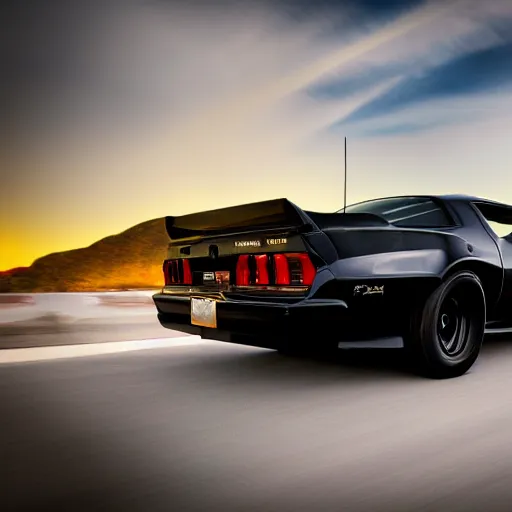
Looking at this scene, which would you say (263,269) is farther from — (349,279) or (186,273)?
(186,273)

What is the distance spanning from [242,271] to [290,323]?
23.5 inches

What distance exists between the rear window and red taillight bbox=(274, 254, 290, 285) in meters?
1.03

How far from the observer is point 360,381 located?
4.73 m

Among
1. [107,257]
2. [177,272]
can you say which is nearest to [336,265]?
[177,272]

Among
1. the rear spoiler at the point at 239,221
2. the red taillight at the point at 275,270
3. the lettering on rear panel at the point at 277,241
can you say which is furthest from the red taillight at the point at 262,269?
the rear spoiler at the point at 239,221

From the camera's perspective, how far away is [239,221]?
4742mm

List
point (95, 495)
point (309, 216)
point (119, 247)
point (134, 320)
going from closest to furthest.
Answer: point (95, 495), point (309, 216), point (134, 320), point (119, 247)

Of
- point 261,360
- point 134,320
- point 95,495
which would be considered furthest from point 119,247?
point 95,495

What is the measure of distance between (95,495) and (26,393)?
2178 mm

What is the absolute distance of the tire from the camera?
4617 mm

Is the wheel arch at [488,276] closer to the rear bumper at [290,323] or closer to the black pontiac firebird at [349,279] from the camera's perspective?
the black pontiac firebird at [349,279]

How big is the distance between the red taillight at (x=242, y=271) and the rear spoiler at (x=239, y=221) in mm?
201

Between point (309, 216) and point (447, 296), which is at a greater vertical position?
point (309, 216)

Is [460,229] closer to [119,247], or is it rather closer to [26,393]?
[26,393]
